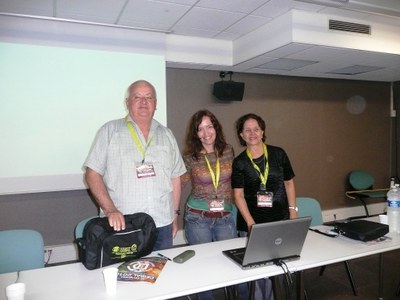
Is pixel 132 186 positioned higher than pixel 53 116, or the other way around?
pixel 53 116

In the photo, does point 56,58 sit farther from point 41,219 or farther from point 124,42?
point 41,219

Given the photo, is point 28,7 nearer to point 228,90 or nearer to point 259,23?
point 259,23

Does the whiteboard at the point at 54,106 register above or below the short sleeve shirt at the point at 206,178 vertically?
above

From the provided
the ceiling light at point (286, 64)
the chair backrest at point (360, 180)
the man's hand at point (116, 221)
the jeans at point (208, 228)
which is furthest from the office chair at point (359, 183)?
the man's hand at point (116, 221)

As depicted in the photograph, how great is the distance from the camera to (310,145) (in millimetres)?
5102

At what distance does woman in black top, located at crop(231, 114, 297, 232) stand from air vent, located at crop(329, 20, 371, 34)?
1.76 m

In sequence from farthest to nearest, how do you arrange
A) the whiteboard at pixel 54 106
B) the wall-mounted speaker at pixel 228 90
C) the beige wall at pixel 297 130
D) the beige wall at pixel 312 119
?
the beige wall at pixel 312 119
the wall-mounted speaker at pixel 228 90
the beige wall at pixel 297 130
the whiteboard at pixel 54 106

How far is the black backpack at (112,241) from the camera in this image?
1.52m

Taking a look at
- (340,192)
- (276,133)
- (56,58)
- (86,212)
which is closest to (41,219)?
(86,212)

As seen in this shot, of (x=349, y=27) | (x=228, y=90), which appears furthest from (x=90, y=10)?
(x=349, y=27)

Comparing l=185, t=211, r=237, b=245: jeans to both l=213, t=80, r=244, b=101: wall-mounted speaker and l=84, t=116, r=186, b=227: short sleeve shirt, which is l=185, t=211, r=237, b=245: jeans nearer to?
l=84, t=116, r=186, b=227: short sleeve shirt

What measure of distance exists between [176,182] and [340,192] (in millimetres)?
4132

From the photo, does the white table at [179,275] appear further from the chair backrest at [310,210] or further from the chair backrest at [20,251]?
the chair backrest at [310,210]

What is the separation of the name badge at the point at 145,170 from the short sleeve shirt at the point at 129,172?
0.06ft
